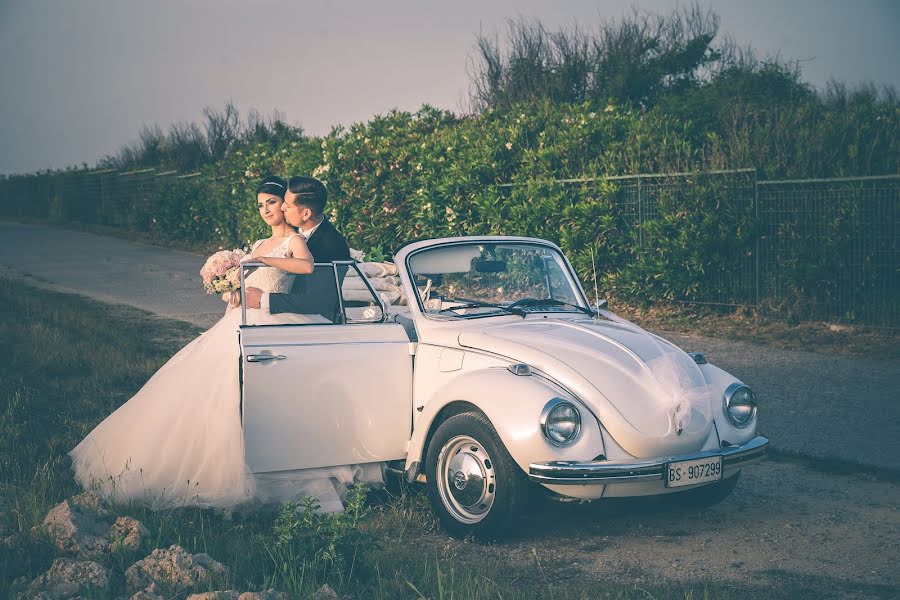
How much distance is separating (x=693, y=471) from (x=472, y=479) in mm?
1164

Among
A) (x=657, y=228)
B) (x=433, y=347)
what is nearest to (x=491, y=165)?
(x=657, y=228)

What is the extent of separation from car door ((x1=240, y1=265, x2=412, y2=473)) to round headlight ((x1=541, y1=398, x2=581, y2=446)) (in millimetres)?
1196

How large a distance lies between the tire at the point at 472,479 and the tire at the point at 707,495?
1322 millimetres

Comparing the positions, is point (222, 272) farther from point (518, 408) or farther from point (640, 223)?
point (640, 223)

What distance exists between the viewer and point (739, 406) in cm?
554

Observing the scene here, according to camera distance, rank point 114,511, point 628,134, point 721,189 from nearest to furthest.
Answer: point 114,511 → point 721,189 → point 628,134

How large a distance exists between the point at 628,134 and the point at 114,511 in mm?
10173

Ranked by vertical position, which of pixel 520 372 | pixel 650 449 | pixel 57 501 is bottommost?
pixel 57 501

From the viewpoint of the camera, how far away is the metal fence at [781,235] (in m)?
A: 11.2

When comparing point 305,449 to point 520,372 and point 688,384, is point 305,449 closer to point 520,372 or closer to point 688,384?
point 520,372

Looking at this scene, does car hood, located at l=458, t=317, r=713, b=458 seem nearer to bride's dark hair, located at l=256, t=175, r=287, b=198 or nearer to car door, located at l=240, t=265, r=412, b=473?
car door, located at l=240, t=265, r=412, b=473

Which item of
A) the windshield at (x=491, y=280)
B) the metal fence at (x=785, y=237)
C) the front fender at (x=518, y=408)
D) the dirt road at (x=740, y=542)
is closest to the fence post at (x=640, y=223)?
the metal fence at (x=785, y=237)

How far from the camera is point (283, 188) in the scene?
23.1ft

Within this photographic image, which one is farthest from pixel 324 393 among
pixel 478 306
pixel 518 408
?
pixel 518 408
